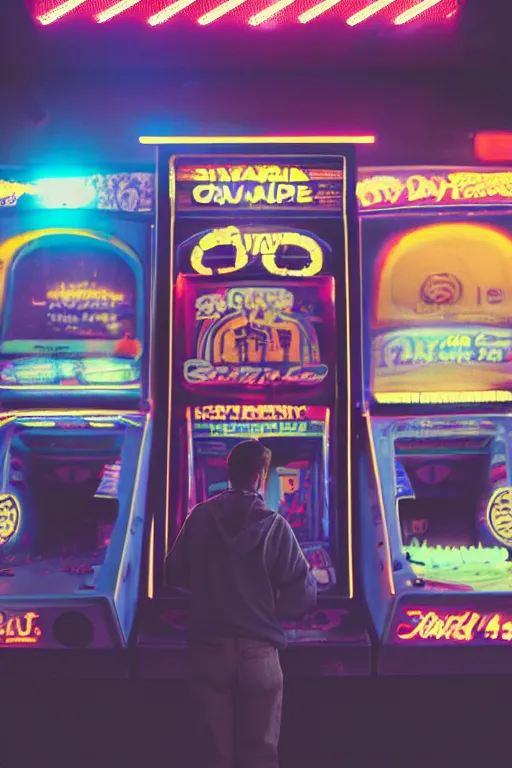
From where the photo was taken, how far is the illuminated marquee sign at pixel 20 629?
11.4 ft

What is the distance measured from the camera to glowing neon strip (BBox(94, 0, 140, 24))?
438cm

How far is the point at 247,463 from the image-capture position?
116 inches

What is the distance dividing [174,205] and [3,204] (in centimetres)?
91

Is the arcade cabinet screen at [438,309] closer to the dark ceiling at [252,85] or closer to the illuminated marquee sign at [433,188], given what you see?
the illuminated marquee sign at [433,188]

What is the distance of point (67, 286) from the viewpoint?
403 centimetres

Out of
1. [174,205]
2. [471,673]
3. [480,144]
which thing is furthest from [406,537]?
[480,144]

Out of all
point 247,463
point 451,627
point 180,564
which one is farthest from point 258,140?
point 451,627

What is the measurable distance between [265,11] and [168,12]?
57cm

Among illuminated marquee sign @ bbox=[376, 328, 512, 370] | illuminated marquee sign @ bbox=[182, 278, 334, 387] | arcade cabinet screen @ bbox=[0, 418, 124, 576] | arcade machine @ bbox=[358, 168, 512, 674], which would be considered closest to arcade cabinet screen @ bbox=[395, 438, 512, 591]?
arcade machine @ bbox=[358, 168, 512, 674]

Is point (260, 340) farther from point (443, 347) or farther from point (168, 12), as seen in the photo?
point (168, 12)

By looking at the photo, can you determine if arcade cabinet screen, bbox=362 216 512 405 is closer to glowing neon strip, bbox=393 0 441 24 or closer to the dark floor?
glowing neon strip, bbox=393 0 441 24

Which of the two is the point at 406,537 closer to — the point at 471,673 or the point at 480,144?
the point at 471,673

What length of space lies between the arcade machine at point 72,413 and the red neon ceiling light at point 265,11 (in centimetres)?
112

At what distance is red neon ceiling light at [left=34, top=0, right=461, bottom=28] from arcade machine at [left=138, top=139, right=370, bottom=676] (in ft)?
3.09
